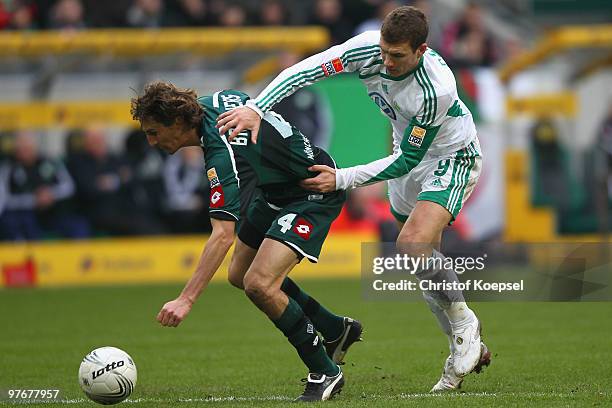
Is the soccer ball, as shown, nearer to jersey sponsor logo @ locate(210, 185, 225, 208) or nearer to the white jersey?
jersey sponsor logo @ locate(210, 185, 225, 208)

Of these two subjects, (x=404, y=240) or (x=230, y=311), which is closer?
(x=404, y=240)

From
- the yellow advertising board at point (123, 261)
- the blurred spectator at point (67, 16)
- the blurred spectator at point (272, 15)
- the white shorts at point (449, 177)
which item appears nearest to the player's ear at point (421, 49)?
the white shorts at point (449, 177)

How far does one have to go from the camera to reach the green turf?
7.93m

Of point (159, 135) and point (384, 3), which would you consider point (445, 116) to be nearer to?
point (159, 135)

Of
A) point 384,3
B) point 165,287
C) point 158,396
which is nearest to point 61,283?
point 165,287

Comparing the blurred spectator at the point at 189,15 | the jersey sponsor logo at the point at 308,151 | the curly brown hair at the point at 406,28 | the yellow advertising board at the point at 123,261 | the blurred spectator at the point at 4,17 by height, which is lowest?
the yellow advertising board at the point at 123,261

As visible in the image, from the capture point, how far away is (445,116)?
812cm

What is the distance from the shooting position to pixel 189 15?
67.9ft

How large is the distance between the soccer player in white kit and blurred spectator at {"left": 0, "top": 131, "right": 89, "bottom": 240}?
1091cm

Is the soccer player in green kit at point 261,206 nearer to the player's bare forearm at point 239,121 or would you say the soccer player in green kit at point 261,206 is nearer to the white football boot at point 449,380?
the player's bare forearm at point 239,121

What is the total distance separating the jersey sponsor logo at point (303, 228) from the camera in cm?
781

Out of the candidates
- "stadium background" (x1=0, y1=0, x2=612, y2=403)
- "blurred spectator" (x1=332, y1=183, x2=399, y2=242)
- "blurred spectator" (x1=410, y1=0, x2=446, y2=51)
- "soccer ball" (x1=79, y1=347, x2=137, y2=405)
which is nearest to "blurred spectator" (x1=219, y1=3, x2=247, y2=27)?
"stadium background" (x1=0, y1=0, x2=612, y2=403)

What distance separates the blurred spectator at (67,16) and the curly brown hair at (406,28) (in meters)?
12.7

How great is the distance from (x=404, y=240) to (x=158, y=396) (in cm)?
201
